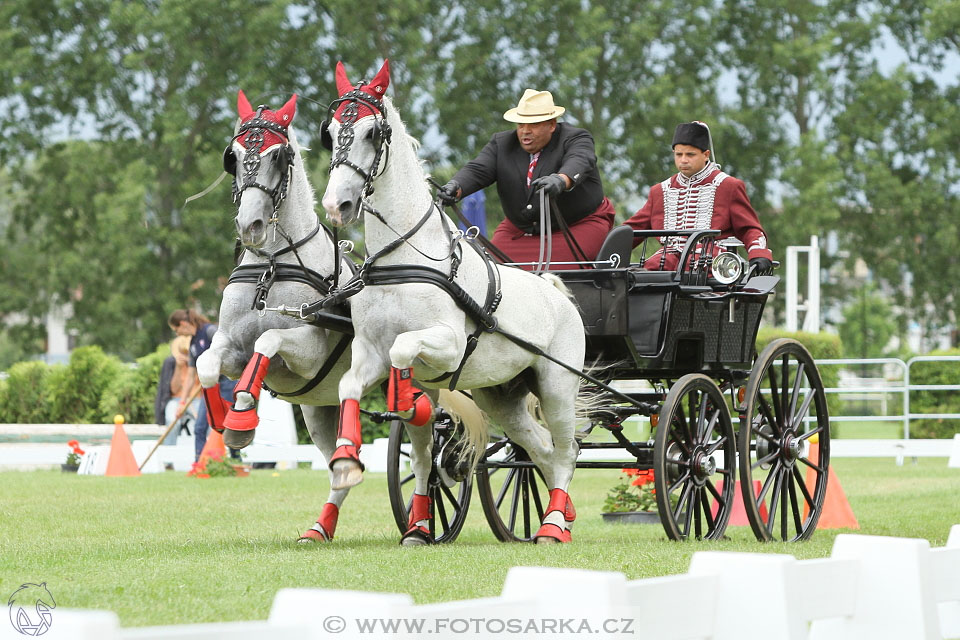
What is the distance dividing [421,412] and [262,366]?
0.94 m

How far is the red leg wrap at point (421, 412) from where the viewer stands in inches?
280

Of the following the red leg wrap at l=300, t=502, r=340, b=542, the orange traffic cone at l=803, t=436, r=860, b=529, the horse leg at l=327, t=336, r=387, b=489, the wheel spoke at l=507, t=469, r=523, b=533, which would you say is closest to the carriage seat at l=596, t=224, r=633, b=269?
the wheel spoke at l=507, t=469, r=523, b=533

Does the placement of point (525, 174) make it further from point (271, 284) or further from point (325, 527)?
point (325, 527)

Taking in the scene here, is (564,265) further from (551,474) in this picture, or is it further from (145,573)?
(145,573)

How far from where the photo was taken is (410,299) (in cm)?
649

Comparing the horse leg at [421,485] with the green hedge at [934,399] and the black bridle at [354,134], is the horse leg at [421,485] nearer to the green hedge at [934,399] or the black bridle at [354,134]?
the black bridle at [354,134]

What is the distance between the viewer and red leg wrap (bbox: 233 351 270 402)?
21.3 ft

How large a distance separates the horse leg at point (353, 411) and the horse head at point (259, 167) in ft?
2.72

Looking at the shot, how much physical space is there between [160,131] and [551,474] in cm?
2477

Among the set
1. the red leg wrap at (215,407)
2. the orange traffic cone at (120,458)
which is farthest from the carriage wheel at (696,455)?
the orange traffic cone at (120,458)

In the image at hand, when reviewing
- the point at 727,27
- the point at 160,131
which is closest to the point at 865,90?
the point at 727,27

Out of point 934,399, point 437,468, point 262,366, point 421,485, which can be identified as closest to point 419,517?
point 421,485

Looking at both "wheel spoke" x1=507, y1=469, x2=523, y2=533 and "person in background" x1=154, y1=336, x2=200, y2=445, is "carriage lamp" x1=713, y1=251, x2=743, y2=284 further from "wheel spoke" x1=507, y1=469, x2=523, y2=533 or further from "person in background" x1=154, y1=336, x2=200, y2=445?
"person in background" x1=154, y1=336, x2=200, y2=445

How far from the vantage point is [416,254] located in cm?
662
